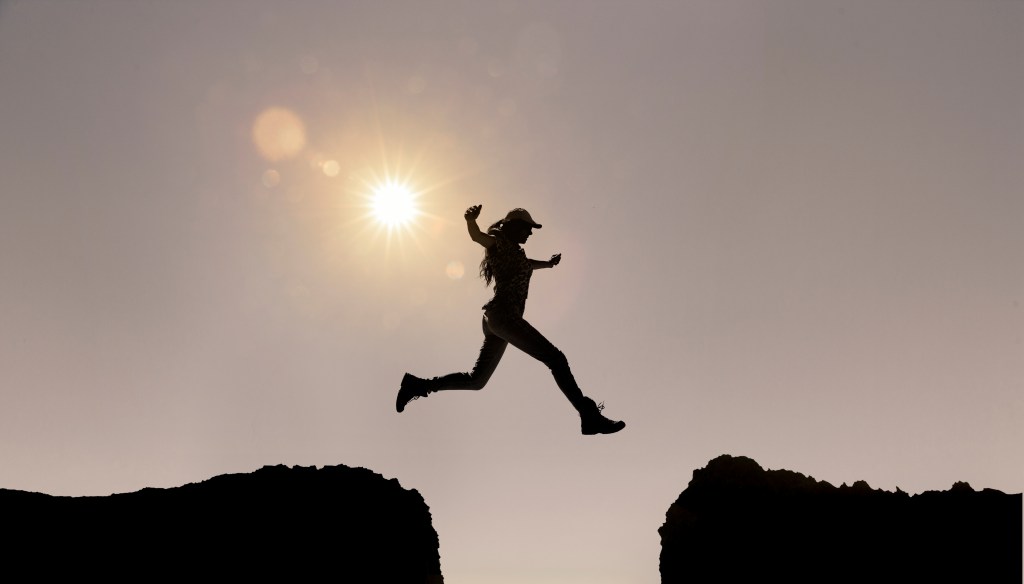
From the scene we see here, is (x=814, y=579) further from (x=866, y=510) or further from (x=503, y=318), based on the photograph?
(x=503, y=318)

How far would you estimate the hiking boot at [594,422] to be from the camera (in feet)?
21.2

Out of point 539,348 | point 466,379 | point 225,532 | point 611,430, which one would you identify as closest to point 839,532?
point 611,430

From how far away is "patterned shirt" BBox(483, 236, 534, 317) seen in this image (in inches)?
262

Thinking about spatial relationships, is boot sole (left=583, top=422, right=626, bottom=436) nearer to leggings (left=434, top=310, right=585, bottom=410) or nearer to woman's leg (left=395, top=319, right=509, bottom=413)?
leggings (left=434, top=310, right=585, bottom=410)

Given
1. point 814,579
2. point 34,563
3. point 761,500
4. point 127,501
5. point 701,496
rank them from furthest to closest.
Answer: point 701,496 < point 761,500 < point 127,501 < point 814,579 < point 34,563

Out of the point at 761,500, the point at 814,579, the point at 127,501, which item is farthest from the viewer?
the point at 761,500

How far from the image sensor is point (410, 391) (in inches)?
276

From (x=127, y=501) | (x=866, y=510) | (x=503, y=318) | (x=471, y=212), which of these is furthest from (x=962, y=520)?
(x=127, y=501)

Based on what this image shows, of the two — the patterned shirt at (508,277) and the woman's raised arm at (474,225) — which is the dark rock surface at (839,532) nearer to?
the patterned shirt at (508,277)

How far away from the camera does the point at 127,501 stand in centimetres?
684

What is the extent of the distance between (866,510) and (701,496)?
2.67m

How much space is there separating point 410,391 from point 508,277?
70.3 inches

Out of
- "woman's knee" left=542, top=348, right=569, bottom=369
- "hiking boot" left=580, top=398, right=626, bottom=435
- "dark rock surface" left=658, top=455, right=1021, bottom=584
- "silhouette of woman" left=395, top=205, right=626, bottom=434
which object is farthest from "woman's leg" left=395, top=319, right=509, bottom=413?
"dark rock surface" left=658, top=455, right=1021, bottom=584

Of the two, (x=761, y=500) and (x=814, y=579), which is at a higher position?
(x=761, y=500)
